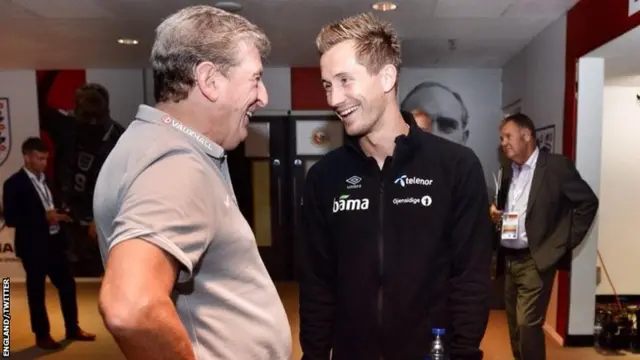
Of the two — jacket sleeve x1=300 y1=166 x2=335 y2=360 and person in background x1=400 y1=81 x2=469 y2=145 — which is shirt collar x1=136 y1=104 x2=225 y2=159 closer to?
jacket sleeve x1=300 y1=166 x2=335 y2=360

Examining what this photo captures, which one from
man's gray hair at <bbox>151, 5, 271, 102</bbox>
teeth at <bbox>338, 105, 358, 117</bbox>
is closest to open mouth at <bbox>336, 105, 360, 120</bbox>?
teeth at <bbox>338, 105, 358, 117</bbox>

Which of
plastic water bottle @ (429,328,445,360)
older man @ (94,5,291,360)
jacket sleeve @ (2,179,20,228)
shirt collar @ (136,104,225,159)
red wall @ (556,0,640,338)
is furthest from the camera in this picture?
jacket sleeve @ (2,179,20,228)

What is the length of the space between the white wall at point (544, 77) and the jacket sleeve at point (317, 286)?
10.1ft

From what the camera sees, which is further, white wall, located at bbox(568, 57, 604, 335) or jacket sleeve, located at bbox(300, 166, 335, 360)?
white wall, located at bbox(568, 57, 604, 335)

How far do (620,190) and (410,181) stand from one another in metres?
4.43

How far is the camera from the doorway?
6168mm

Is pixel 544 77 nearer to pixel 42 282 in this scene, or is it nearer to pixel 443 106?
pixel 443 106

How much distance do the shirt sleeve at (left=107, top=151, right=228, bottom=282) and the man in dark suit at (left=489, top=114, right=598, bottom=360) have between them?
258 cm

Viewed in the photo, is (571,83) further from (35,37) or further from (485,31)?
(35,37)

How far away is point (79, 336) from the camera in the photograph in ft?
13.4

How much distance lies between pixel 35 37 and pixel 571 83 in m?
Result: 4.53

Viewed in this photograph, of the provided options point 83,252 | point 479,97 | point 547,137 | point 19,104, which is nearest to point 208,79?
point 547,137

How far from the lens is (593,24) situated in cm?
335

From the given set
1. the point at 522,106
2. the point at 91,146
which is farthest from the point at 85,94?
the point at 522,106
